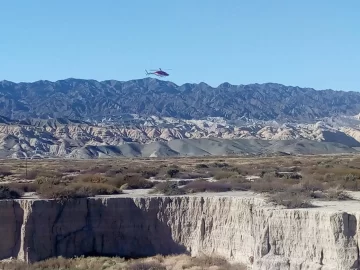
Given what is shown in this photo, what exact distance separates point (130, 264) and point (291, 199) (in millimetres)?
7535

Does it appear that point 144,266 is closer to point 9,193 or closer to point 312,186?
point 9,193

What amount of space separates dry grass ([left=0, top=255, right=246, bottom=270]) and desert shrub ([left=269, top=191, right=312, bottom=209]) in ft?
10.8

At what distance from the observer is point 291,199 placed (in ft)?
99.2

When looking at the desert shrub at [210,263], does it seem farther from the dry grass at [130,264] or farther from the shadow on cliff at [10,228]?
the shadow on cliff at [10,228]

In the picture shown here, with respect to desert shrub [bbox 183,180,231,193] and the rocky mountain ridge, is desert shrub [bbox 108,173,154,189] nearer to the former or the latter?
desert shrub [bbox 183,180,231,193]

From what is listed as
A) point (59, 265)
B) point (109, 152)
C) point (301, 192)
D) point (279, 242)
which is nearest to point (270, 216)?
point (279, 242)

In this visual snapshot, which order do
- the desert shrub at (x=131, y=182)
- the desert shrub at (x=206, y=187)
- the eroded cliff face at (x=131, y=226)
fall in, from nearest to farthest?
the eroded cliff face at (x=131, y=226)
the desert shrub at (x=206, y=187)
the desert shrub at (x=131, y=182)

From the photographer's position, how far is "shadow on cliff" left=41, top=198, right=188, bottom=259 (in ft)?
112

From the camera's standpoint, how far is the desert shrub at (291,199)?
29.5m

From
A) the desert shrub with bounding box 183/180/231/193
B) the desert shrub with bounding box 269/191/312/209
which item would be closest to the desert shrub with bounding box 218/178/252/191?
the desert shrub with bounding box 183/180/231/193

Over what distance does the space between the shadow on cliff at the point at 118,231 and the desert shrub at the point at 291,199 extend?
5.64 m

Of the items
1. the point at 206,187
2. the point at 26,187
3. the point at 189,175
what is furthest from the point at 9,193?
the point at 189,175

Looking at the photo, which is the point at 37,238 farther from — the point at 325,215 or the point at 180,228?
the point at 325,215

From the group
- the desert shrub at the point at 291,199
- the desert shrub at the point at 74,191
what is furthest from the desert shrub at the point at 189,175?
the desert shrub at the point at 291,199
